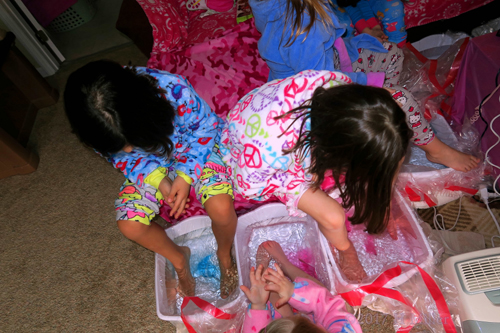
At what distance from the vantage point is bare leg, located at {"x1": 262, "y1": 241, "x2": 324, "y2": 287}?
3.13 ft

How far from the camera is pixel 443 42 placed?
132 centimetres

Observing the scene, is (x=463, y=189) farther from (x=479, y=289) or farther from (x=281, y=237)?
(x=281, y=237)

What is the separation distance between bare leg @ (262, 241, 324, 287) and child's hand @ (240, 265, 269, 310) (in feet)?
0.43

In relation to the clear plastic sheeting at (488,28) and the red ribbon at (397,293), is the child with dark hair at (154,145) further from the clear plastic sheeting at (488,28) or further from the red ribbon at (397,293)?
the clear plastic sheeting at (488,28)

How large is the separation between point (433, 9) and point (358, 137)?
1.07 meters

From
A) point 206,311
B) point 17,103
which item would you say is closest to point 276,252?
point 206,311

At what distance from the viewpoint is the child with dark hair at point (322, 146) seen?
602 millimetres

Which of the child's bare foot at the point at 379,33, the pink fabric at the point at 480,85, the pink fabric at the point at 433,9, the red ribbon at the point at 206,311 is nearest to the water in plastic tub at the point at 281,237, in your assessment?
the red ribbon at the point at 206,311

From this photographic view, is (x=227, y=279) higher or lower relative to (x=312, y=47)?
lower

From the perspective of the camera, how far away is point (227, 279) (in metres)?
0.98

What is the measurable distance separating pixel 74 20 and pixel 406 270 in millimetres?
2385

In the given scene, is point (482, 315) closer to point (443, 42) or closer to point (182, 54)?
point (443, 42)

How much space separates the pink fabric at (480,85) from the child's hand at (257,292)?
813 mm

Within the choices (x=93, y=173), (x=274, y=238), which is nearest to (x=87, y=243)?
(x=93, y=173)
